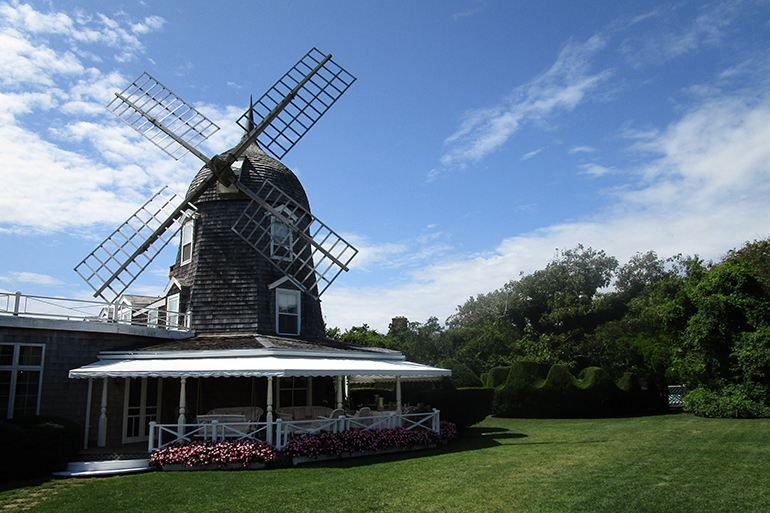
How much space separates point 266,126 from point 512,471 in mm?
14488

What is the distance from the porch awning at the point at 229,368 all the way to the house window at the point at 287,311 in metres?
3.63

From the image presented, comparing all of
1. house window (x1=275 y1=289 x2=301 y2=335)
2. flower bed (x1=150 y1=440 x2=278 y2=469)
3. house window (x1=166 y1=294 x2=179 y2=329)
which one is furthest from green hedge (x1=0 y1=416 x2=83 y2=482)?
house window (x1=275 y1=289 x2=301 y2=335)

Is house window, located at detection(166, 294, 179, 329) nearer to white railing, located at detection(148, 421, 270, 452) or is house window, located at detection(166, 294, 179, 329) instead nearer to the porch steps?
white railing, located at detection(148, 421, 270, 452)

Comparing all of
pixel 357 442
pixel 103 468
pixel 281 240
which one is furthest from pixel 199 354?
pixel 281 240

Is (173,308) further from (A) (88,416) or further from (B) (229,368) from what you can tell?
(B) (229,368)

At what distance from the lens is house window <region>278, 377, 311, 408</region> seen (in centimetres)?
1596

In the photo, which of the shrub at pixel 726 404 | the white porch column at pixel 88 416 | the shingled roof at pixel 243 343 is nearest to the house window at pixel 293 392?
the shingled roof at pixel 243 343

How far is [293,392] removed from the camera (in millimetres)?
16266

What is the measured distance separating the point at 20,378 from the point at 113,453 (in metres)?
2.79

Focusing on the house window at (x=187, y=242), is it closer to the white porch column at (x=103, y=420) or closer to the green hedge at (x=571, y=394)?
the white porch column at (x=103, y=420)

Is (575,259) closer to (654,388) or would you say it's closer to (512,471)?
(654,388)

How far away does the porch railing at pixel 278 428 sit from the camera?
1170 centimetres

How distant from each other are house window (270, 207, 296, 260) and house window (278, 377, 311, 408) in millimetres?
4148

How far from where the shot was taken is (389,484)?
9.26 metres
